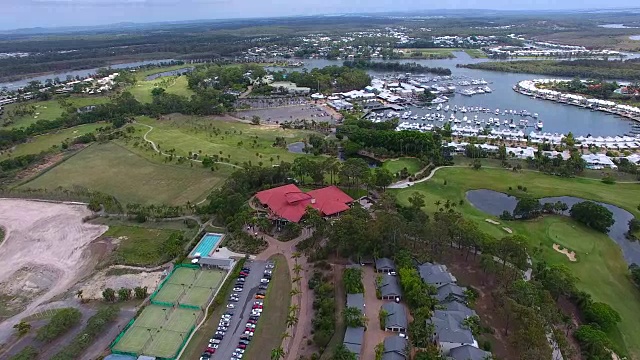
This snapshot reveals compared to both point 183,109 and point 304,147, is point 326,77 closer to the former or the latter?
point 183,109

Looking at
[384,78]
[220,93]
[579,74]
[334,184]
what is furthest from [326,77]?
[579,74]

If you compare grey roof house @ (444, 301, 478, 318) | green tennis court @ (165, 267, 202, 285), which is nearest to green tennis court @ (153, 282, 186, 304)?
green tennis court @ (165, 267, 202, 285)

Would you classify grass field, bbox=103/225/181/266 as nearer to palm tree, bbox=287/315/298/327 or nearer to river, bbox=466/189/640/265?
palm tree, bbox=287/315/298/327

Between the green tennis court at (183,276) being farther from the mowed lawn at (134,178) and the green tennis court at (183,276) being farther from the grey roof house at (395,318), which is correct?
the grey roof house at (395,318)

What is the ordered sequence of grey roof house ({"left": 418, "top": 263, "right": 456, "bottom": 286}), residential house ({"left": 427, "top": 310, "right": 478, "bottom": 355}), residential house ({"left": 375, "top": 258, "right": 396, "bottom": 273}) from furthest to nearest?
residential house ({"left": 375, "top": 258, "right": 396, "bottom": 273}) → grey roof house ({"left": 418, "top": 263, "right": 456, "bottom": 286}) → residential house ({"left": 427, "top": 310, "right": 478, "bottom": 355})

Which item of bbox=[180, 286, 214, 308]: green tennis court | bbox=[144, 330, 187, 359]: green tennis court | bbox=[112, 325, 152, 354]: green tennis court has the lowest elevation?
bbox=[144, 330, 187, 359]: green tennis court

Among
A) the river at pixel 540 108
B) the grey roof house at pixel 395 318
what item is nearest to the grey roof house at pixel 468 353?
the grey roof house at pixel 395 318

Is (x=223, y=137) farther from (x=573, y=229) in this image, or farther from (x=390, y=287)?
(x=573, y=229)
